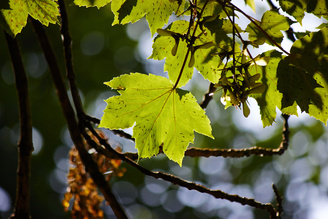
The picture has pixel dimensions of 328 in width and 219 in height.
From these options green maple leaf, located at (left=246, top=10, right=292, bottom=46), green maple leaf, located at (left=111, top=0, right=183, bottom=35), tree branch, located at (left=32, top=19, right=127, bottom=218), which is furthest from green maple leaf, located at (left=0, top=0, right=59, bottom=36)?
green maple leaf, located at (left=246, top=10, right=292, bottom=46)

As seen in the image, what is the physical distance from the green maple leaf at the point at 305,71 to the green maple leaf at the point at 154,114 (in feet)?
0.75

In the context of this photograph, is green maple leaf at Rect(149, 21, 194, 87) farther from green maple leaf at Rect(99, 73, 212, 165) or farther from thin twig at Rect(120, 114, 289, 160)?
thin twig at Rect(120, 114, 289, 160)

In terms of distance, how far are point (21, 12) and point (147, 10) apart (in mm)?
321

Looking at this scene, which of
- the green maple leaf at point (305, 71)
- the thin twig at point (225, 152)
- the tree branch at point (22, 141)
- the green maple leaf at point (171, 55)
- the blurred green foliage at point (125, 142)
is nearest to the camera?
the green maple leaf at point (305, 71)

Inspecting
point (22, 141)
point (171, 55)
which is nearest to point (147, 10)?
point (171, 55)

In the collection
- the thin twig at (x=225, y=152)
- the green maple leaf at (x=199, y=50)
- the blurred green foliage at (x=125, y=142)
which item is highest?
the blurred green foliage at (x=125, y=142)

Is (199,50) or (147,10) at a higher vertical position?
(147,10)

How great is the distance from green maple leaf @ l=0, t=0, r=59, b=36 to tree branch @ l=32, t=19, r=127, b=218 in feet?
1.33

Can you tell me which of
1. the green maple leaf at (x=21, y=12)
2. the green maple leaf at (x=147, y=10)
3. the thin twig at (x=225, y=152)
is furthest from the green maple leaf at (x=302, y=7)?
the green maple leaf at (x=21, y=12)

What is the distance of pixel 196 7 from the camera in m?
0.85

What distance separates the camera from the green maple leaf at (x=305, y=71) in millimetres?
871

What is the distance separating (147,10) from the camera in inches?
37.9

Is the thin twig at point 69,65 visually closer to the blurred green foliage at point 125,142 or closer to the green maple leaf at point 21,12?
the green maple leaf at point 21,12

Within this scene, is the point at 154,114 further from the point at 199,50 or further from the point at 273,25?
the point at 273,25
